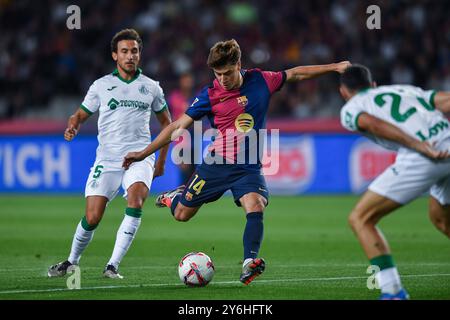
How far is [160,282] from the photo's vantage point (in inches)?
350

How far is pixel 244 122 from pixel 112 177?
1.58 meters

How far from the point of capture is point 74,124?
9.37 metres

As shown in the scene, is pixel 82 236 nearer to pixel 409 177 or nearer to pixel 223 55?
pixel 223 55

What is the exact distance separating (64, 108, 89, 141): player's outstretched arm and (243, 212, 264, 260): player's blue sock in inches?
79.6

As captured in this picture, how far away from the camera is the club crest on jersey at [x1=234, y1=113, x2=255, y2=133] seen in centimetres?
911

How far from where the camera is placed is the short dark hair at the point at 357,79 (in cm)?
711

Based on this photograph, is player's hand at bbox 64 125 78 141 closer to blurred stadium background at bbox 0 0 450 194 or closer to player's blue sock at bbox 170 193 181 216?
player's blue sock at bbox 170 193 181 216

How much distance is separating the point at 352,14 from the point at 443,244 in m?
12.2

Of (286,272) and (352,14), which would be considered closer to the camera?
(286,272)

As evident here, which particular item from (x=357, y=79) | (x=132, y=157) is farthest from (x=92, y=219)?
(x=357, y=79)

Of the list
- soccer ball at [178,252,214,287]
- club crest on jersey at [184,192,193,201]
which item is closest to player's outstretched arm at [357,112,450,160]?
soccer ball at [178,252,214,287]
